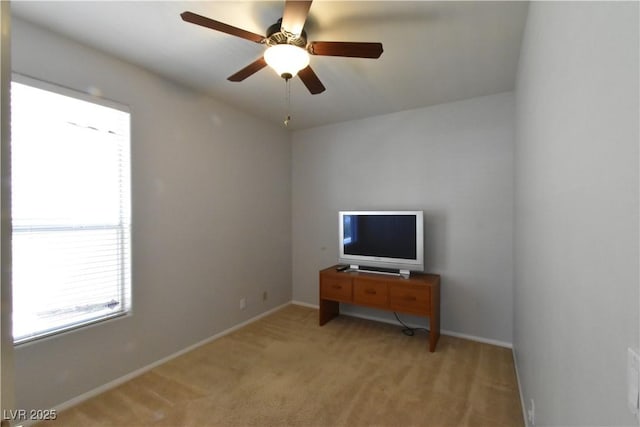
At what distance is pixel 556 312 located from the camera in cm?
106

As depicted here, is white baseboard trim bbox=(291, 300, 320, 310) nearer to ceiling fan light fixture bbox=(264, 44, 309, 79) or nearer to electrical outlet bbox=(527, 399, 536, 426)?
electrical outlet bbox=(527, 399, 536, 426)

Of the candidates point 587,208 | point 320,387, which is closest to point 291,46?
point 587,208

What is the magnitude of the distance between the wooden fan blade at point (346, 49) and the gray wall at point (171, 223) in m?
1.65

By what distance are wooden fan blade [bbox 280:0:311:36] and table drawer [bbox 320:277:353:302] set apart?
248 cm

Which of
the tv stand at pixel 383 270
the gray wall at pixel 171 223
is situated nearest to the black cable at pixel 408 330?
the tv stand at pixel 383 270

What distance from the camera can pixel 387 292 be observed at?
298 centimetres

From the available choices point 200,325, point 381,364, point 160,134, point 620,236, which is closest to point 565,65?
point 620,236

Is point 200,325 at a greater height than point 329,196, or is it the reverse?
point 329,196

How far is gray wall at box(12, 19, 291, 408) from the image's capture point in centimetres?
193

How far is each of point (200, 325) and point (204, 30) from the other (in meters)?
2.64

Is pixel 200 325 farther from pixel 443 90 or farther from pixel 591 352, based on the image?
pixel 443 90

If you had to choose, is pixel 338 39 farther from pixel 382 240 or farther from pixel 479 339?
pixel 479 339

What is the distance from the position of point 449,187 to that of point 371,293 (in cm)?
146

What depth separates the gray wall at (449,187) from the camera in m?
2.86
